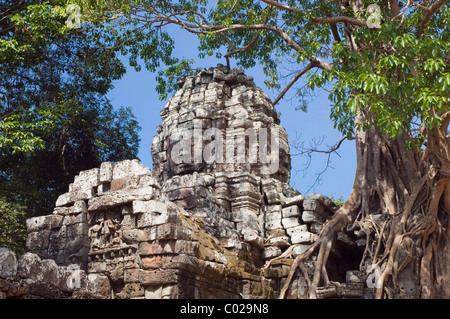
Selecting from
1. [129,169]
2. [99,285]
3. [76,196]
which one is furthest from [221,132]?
[99,285]

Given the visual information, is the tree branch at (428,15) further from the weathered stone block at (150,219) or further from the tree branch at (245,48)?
the weathered stone block at (150,219)

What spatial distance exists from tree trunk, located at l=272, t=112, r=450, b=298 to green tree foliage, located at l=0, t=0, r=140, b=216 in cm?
654

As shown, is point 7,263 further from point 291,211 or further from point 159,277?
point 291,211

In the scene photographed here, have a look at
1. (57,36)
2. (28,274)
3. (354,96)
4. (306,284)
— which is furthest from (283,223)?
(57,36)

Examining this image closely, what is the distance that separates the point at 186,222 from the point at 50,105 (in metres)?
6.62

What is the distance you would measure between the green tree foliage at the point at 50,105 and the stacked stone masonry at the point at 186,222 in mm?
3092

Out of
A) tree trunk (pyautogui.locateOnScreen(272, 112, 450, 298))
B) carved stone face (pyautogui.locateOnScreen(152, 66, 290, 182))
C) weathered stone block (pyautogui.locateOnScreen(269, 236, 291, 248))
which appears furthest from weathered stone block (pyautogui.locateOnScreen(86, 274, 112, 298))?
carved stone face (pyautogui.locateOnScreen(152, 66, 290, 182))

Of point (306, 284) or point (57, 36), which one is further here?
point (57, 36)

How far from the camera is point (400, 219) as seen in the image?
29.9 ft

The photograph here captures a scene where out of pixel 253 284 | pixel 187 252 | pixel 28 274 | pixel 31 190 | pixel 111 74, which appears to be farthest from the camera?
pixel 111 74

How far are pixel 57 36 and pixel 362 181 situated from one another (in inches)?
322

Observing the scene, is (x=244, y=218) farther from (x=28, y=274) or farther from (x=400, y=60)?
(x=28, y=274)

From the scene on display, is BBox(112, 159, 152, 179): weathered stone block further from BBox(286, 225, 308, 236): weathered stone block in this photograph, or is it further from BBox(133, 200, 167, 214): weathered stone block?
BBox(286, 225, 308, 236): weathered stone block

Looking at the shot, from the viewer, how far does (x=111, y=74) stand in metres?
14.8
